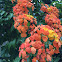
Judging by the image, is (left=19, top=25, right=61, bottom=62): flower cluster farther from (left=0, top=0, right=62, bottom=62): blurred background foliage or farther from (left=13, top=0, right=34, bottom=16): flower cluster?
(left=13, top=0, right=34, bottom=16): flower cluster

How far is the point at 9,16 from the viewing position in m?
2.16

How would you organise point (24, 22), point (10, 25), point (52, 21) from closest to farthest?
1. point (24, 22)
2. point (52, 21)
3. point (10, 25)

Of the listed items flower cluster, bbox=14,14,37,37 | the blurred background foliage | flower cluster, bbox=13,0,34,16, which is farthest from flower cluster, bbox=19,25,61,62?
flower cluster, bbox=13,0,34,16

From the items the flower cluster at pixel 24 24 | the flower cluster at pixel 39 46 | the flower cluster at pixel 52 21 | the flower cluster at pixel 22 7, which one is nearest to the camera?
the flower cluster at pixel 39 46

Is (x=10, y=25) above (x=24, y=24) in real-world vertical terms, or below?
below

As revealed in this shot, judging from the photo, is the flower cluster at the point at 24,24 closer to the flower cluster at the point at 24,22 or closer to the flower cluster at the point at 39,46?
the flower cluster at the point at 24,22

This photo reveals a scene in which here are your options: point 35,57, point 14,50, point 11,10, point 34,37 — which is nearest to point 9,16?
point 11,10

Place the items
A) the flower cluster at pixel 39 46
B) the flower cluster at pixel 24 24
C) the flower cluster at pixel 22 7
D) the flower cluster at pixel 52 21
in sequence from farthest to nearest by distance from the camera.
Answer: the flower cluster at pixel 22 7, the flower cluster at pixel 52 21, the flower cluster at pixel 24 24, the flower cluster at pixel 39 46

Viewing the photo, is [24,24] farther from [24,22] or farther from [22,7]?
[22,7]

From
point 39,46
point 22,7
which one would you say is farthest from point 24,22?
point 39,46

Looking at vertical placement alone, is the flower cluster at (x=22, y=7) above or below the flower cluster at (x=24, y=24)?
above

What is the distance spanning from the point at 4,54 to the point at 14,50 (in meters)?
0.28

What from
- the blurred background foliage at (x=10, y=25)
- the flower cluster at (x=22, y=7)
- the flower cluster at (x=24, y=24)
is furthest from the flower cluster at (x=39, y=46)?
the flower cluster at (x=22, y=7)

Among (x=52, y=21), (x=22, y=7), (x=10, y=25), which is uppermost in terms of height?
(x=22, y=7)
